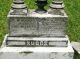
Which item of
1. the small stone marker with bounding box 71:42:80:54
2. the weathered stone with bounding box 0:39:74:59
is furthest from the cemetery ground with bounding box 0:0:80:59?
the weathered stone with bounding box 0:39:74:59

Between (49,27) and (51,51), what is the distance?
492mm

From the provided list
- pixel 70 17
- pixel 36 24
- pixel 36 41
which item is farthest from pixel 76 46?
pixel 70 17

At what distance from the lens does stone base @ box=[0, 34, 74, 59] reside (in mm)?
5375

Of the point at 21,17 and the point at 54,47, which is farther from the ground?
the point at 21,17

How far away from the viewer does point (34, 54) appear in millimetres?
5398

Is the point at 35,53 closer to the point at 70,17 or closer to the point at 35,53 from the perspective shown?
the point at 35,53

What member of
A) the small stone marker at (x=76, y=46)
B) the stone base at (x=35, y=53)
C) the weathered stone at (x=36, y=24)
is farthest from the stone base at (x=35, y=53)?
the small stone marker at (x=76, y=46)

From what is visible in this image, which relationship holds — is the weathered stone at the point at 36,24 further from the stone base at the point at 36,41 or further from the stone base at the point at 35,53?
the stone base at the point at 35,53

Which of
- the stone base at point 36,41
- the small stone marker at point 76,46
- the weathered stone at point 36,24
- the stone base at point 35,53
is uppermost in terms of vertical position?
the weathered stone at point 36,24

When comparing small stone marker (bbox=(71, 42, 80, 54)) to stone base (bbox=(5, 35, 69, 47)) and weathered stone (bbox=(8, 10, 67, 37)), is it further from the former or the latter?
weathered stone (bbox=(8, 10, 67, 37))

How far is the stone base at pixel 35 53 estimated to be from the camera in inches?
212

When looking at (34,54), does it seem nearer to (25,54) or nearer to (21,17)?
(25,54)

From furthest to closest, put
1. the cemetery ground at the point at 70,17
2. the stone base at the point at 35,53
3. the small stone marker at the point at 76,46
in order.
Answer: the cemetery ground at the point at 70,17, the small stone marker at the point at 76,46, the stone base at the point at 35,53

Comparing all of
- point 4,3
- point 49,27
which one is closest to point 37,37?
point 49,27
